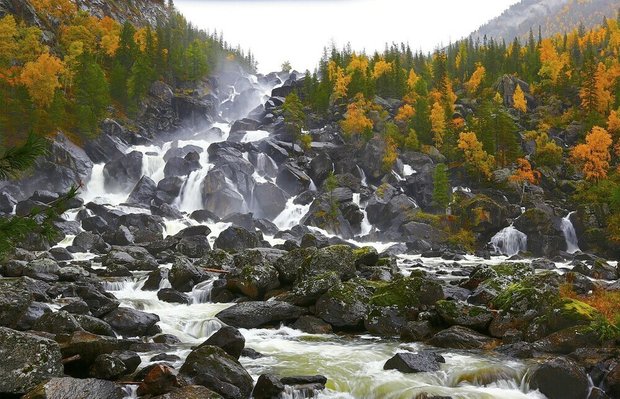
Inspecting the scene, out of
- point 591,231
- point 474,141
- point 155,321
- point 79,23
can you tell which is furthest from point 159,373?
point 79,23

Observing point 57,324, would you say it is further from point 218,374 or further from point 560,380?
point 560,380

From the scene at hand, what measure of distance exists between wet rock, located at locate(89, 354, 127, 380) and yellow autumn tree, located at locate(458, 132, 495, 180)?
202 feet

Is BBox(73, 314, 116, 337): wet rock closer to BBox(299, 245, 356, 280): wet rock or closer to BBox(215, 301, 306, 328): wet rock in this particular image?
BBox(215, 301, 306, 328): wet rock

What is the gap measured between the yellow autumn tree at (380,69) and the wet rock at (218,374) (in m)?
100

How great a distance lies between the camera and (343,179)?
65.9 m

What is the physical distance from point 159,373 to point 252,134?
71136 mm

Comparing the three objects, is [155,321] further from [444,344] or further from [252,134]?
[252,134]

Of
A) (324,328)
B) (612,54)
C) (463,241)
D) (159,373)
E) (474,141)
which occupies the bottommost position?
(463,241)

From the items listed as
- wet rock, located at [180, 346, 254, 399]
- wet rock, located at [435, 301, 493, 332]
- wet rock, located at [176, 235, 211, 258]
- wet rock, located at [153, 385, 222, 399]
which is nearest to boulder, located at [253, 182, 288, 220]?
wet rock, located at [176, 235, 211, 258]

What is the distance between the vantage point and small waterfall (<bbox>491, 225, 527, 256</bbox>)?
51841mm

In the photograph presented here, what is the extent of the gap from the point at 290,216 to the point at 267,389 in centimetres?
4765

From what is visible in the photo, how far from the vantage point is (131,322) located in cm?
1614

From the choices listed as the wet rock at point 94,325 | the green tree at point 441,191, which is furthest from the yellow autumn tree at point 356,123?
the wet rock at point 94,325

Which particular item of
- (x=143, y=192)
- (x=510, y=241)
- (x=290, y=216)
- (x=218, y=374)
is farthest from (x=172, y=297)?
(x=510, y=241)
